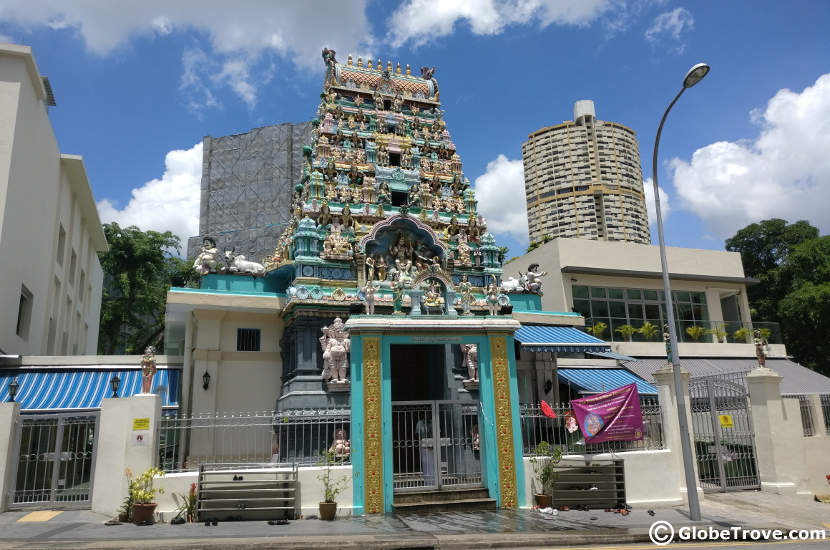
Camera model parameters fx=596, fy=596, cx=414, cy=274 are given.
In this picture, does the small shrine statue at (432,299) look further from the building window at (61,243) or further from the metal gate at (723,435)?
the building window at (61,243)

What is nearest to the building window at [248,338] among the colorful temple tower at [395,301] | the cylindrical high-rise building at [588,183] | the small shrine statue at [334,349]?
the colorful temple tower at [395,301]

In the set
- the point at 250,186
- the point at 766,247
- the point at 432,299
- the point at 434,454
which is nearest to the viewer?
the point at 434,454

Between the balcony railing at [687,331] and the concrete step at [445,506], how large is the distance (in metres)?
14.0

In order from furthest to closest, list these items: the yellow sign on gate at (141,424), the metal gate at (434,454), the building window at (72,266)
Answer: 1. the building window at (72,266)
2. the metal gate at (434,454)
3. the yellow sign on gate at (141,424)

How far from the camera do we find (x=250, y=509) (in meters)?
11.7

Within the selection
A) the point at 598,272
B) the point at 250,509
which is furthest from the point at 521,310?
the point at 250,509

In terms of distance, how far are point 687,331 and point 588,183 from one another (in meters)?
61.4

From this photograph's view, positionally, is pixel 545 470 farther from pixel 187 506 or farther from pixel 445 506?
pixel 187 506

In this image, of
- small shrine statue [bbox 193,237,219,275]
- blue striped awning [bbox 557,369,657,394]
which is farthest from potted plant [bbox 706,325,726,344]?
small shrine statue [bbox 193,237,219,275]

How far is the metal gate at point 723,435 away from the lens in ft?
48.8

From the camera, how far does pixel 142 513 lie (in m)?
11.2

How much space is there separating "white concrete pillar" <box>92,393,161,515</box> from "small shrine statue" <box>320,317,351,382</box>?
6.89 m

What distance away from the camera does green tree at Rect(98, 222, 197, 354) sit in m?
35.8

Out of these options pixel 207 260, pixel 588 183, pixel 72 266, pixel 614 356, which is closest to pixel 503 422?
pixel 207 260
